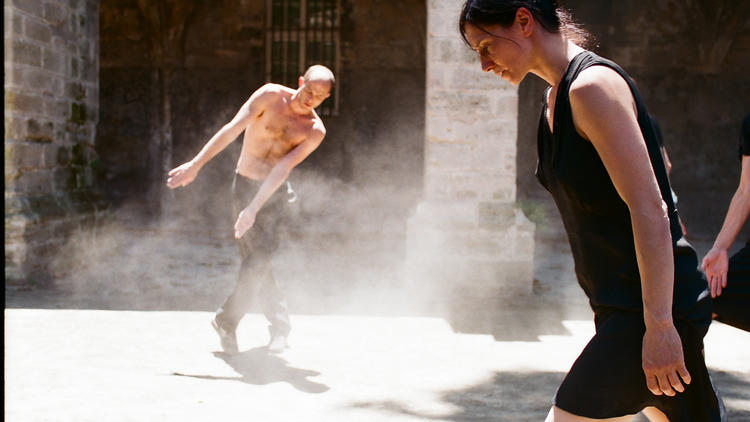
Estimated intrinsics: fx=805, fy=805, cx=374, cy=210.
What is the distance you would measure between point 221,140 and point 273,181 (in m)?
0.36

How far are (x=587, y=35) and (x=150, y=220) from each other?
12.1m

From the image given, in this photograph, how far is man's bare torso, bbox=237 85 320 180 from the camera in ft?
15.5

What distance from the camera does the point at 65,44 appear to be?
26.9 feet

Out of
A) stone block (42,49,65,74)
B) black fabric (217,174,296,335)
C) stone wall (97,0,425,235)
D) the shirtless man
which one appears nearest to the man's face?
the shirtless man

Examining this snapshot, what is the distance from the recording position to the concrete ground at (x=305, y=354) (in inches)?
144

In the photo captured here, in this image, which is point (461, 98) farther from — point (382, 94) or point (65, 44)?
point (382, 94)

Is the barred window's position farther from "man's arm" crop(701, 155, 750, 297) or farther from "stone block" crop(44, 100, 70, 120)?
"man's arm" crop(701, 155, 750, 297)

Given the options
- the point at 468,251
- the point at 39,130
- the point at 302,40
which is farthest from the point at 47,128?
the point at 302,40

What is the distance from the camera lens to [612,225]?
5.58 ft

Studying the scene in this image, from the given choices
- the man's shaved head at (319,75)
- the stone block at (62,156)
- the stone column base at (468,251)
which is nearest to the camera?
the man's shaved head at (319,75)

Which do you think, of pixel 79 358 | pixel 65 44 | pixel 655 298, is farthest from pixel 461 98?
pixel 655 298

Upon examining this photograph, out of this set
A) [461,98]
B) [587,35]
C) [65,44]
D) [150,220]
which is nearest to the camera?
[587,35]

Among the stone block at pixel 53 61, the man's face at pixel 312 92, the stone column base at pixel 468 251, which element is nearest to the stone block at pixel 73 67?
the stone block at pixel 53 61

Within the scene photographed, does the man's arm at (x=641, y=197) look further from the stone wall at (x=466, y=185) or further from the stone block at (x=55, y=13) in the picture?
the stone block at (x=55, y=13)
